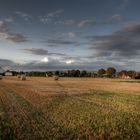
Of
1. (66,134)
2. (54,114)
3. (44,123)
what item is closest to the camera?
(66,134)

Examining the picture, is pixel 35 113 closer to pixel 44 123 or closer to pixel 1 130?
pixel 44 123

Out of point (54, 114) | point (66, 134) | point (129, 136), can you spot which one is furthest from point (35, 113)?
point (129, 136)

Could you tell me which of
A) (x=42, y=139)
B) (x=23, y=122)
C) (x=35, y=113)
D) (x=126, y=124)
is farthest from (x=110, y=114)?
(x=42, y=139)

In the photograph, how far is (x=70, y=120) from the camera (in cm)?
1268

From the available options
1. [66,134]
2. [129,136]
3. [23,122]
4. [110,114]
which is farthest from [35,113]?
[129,136]

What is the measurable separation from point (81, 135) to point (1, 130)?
10.5 feet

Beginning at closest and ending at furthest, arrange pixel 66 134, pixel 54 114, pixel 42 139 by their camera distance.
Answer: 1. pixel 42 139
2. pixel 66 134
3. pixel 54 114

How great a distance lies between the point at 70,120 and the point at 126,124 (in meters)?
2.57

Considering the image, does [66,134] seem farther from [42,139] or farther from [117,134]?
[117,134]

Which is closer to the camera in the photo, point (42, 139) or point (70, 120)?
point (42, 139)

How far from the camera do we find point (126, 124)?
40.3 feet

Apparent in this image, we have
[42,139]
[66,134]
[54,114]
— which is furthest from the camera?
[54,114]

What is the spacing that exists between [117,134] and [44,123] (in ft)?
11.0

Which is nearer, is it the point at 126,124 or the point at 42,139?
the point at 42,139
